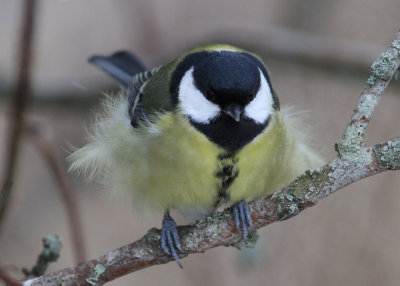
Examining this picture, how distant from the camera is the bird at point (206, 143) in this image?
1676 millimetres

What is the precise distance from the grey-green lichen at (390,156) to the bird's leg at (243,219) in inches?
13.5

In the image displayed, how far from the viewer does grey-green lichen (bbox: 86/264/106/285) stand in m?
1.45

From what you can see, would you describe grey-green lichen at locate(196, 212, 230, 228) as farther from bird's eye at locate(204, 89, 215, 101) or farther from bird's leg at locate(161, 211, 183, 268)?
bird's eye at locate(204, 89, 215, 101)

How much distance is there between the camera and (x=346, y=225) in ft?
8.63

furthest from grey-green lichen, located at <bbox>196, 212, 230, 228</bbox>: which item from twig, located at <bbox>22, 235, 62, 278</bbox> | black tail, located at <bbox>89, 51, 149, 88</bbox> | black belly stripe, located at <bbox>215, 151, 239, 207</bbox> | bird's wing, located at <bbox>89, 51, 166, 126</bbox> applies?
black tail, located at <bbox>89, 51, 149, 88</bbox>

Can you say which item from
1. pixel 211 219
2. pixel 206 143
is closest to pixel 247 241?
pixel 211 219

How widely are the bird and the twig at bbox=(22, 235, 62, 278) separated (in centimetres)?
27

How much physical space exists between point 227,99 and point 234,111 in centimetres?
4

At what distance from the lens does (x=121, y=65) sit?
2.57 meters

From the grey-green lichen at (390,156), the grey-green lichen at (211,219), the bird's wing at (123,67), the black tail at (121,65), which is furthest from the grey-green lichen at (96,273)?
the black tail at (121,65)

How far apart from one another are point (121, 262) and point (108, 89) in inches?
56.9

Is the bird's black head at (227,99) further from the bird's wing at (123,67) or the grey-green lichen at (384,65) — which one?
the bird's wing at (123,67)

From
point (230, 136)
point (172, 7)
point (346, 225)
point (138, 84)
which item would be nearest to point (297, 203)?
point (230, 136)

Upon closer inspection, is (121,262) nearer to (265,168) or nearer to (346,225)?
(265,168)
